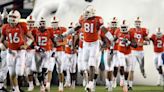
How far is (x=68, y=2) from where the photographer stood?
2302cm

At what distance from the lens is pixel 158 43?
805 inches

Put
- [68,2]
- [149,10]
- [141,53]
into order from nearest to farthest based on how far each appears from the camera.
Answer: [141,53] < [149,10] < [68,2]

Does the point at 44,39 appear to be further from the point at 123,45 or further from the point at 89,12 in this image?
the point at 89,12

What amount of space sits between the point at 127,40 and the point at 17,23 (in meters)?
3.85

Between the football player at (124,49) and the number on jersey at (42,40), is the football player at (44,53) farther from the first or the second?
the football player at (124,49)

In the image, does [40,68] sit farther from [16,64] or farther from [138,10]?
[138,10]

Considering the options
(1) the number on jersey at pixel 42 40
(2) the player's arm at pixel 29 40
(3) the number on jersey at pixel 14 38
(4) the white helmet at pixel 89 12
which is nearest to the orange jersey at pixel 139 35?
(1) the number on jersey at pixel 42 40

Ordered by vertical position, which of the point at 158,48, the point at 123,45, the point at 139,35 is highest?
the point at 139,35

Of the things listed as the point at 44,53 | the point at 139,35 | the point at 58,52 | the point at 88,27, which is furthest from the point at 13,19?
the point at 139,35

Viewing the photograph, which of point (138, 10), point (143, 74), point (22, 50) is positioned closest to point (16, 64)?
point (22, 50)

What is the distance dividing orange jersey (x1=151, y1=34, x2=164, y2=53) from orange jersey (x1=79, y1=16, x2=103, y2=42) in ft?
23.2

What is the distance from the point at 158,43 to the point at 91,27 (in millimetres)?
7494

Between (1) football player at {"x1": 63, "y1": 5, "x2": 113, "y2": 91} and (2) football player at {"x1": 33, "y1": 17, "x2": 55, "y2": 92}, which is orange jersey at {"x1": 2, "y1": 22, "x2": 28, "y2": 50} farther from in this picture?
(2) football player at {"x1": 33, "y1": 17, "x2": 55, "y2": 92}

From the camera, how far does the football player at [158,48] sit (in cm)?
2020
